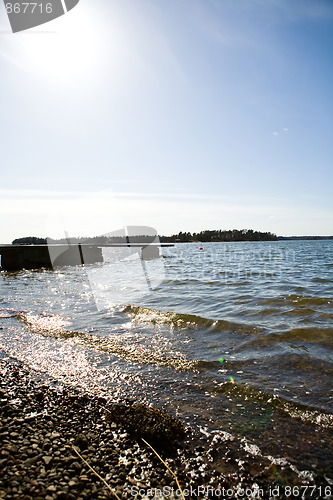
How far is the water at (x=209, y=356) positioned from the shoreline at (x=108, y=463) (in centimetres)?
36

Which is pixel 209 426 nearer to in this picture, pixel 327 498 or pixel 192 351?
pixel 327 498

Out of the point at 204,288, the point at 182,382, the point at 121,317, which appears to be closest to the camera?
the point at 182,382

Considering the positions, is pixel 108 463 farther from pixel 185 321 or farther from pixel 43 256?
pixel 43 256

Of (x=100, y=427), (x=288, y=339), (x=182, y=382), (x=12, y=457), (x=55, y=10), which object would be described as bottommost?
(x=288, y=339)

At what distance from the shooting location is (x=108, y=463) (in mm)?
2680

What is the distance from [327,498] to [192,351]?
12.6 ft

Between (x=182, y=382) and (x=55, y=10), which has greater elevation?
(x=55, y=10)

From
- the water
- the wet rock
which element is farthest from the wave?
the wet rock

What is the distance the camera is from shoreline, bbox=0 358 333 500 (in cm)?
240

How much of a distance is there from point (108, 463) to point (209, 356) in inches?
140

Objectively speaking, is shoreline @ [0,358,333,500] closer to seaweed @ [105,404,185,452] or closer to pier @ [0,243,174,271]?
seaweed @ [105,404,185,452]

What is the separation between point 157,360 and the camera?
565cm

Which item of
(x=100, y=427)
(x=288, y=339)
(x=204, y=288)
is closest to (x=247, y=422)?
(x=100, y=427)

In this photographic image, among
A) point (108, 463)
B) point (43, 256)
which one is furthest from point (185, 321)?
point (43, 256)
